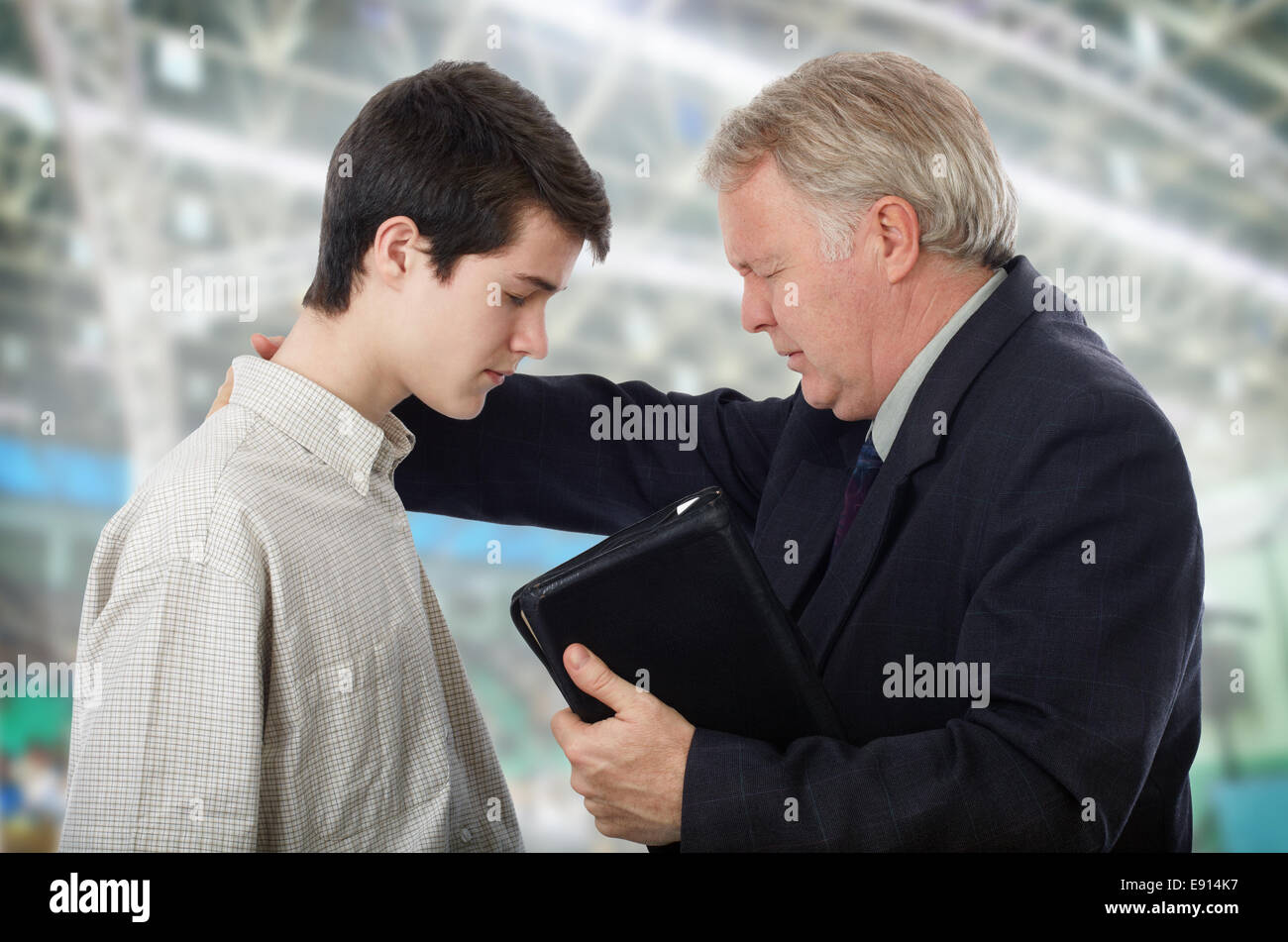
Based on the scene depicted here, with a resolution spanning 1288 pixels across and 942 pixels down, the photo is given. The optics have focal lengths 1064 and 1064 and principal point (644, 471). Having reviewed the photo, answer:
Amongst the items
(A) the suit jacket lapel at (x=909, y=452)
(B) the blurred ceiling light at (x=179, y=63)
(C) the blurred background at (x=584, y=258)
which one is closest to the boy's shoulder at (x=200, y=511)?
(A) the suit jacket lapel at (x=909, y=452)

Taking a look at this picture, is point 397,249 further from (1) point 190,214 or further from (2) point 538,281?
(1) point 190,214

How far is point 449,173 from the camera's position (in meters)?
1.40

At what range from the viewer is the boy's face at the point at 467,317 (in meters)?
1.40

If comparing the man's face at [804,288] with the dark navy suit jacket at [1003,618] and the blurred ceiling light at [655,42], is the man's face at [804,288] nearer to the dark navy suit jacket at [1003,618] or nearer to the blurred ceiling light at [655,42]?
the dark navy suit jacket at [1003,618]

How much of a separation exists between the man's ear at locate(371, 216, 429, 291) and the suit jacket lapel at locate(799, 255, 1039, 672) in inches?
28.2

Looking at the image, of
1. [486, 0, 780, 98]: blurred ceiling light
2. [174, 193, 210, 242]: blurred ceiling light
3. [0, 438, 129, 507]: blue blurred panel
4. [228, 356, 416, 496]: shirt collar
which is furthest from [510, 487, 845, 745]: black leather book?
[174, 193, 210, 242]: blurred ceiling light

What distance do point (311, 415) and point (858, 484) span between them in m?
0.83

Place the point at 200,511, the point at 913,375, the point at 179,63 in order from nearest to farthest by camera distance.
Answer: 1. the point at 200,511
2. the point at 913,375
3. the point at 179,63

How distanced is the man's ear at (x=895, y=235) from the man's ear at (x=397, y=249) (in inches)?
25.6

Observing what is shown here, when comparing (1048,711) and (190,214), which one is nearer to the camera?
(1048,711)

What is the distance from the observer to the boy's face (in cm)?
140

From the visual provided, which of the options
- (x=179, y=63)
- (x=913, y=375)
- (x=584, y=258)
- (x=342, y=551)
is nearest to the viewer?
(x=342, y=551)

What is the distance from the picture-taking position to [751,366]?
207 inches

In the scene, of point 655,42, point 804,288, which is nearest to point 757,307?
point 804,288
